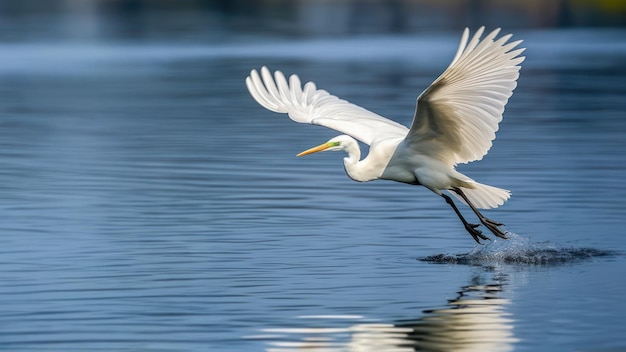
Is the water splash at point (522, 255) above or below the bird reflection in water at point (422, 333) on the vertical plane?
above

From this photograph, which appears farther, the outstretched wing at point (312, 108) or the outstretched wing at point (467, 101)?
the outstretched wing at point (312, 108)

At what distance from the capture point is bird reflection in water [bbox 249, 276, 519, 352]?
10.4 metres

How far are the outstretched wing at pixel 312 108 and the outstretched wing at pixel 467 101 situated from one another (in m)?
0.92

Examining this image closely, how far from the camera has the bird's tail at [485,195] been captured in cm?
1409

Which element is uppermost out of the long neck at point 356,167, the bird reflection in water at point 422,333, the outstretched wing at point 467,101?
the outstretched wing at point 467,101

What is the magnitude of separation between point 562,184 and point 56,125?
1148 centimetres

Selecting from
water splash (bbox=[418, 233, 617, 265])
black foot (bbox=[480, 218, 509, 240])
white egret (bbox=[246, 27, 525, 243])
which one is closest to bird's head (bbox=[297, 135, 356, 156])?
white egret (bbox=[246, 27, 525, 243])

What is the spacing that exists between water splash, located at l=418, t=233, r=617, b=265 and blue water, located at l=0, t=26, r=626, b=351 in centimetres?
3

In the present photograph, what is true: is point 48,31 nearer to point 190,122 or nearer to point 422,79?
point 422,79

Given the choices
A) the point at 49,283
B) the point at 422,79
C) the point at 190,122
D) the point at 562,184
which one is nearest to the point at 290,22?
the point at 422,79

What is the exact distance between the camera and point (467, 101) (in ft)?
43.0

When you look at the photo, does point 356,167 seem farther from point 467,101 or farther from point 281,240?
point 467,101

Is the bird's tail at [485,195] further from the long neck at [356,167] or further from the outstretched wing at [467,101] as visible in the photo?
the long neck at [356,167]

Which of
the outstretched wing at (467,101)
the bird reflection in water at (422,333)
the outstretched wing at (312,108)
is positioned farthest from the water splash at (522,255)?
the bird reflection in water at (422,333)
